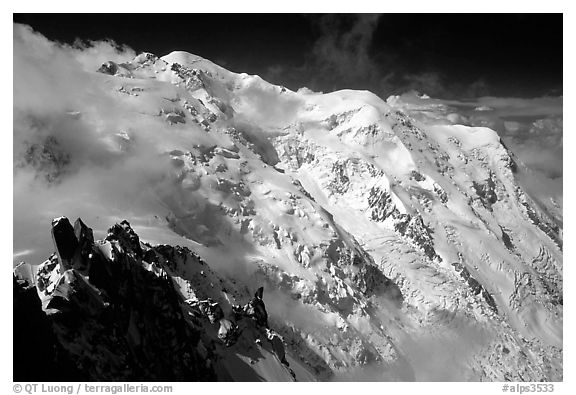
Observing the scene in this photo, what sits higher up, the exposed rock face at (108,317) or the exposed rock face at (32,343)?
the exposed rock face at (32,343)

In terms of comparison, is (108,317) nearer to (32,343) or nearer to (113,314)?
(113,314)

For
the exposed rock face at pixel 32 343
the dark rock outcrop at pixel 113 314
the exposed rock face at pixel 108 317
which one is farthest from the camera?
the dark rock outcrop at pixel 113 314

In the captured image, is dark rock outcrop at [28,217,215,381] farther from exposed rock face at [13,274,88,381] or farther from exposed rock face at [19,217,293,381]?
exposed rock face at [13,274,88,381]

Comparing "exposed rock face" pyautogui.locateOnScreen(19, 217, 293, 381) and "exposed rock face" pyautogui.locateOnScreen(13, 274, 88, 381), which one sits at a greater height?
"exposed rock face" pyautogui.locateOnScreen(13, 274, 88, 381)

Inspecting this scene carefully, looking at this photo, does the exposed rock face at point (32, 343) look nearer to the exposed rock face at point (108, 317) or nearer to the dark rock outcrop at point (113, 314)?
the exposed rock face at point (108, 317)

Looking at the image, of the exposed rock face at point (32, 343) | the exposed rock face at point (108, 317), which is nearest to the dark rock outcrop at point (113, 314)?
the exposed rock face at point (108, 317)

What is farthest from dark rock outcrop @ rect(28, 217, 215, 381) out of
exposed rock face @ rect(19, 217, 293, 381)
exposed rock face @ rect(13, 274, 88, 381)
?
exposed rock face @ rect(13, 274, 88, 381)
